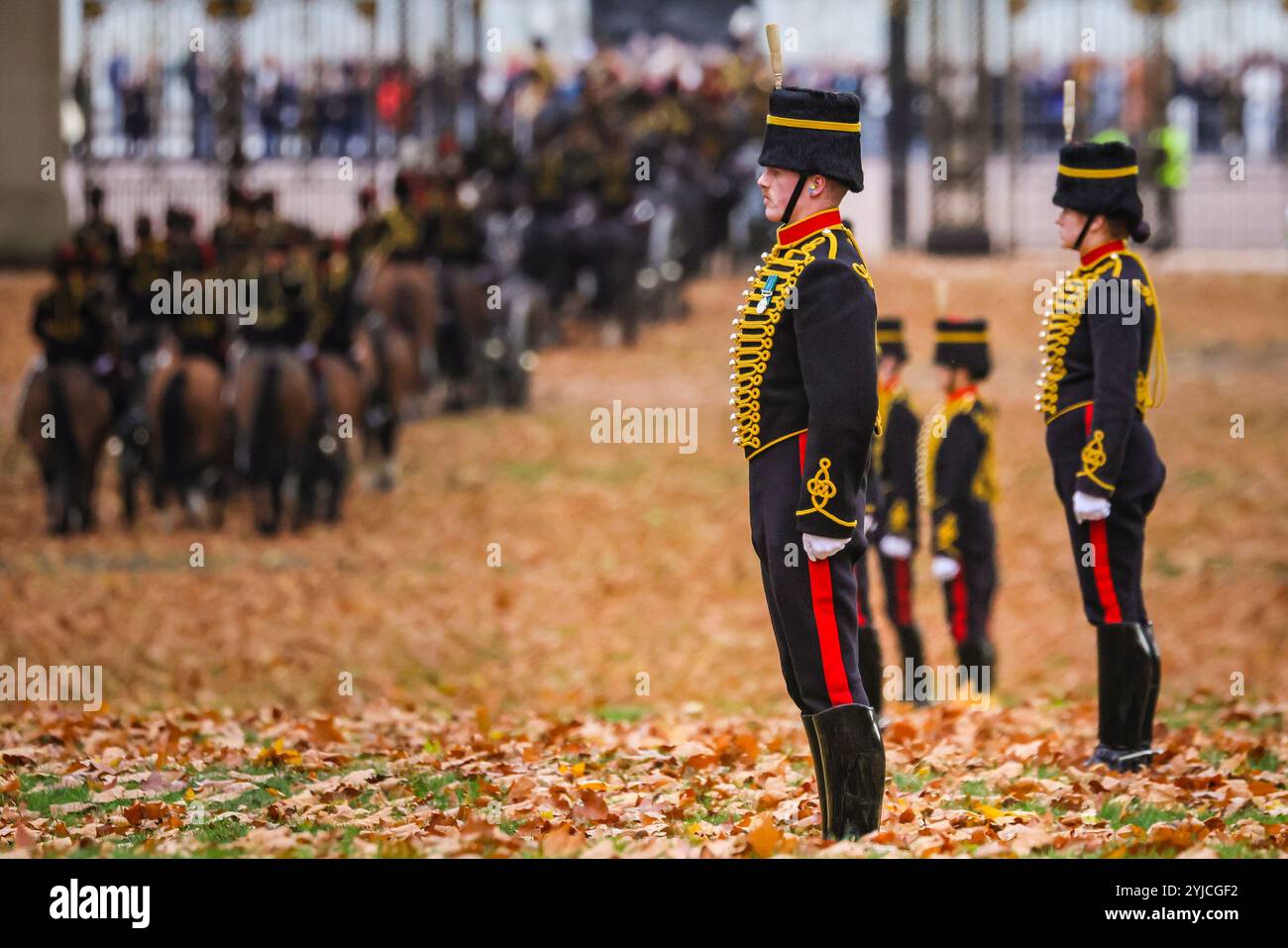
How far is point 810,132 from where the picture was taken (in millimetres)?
6375

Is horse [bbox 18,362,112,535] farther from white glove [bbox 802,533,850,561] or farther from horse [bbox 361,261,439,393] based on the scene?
white glove [bbox 802,533,850,561]

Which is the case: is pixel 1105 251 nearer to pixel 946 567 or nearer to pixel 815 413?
pixel 815 413

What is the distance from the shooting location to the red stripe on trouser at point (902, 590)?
1093cm

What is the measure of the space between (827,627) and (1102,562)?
195 cm

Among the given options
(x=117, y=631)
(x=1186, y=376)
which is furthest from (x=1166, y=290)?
(x=117, y=631)

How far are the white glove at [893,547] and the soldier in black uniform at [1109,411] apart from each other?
9.08 feet

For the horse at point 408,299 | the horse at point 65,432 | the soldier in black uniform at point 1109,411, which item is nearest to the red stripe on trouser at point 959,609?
the soldier in black uniform at point 1109,411

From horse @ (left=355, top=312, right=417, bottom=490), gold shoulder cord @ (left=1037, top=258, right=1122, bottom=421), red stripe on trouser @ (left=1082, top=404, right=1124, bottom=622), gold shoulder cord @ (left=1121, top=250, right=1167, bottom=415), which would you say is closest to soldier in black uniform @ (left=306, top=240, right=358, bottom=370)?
horse @ (left=355, top=312, right=417, bottom=490)

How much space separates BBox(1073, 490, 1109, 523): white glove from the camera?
774cm

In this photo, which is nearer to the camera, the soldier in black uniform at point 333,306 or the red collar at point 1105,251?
the red collar at point 1105,251

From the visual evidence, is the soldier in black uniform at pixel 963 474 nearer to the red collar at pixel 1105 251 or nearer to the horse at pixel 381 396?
the red collar at pixel 1105 251
